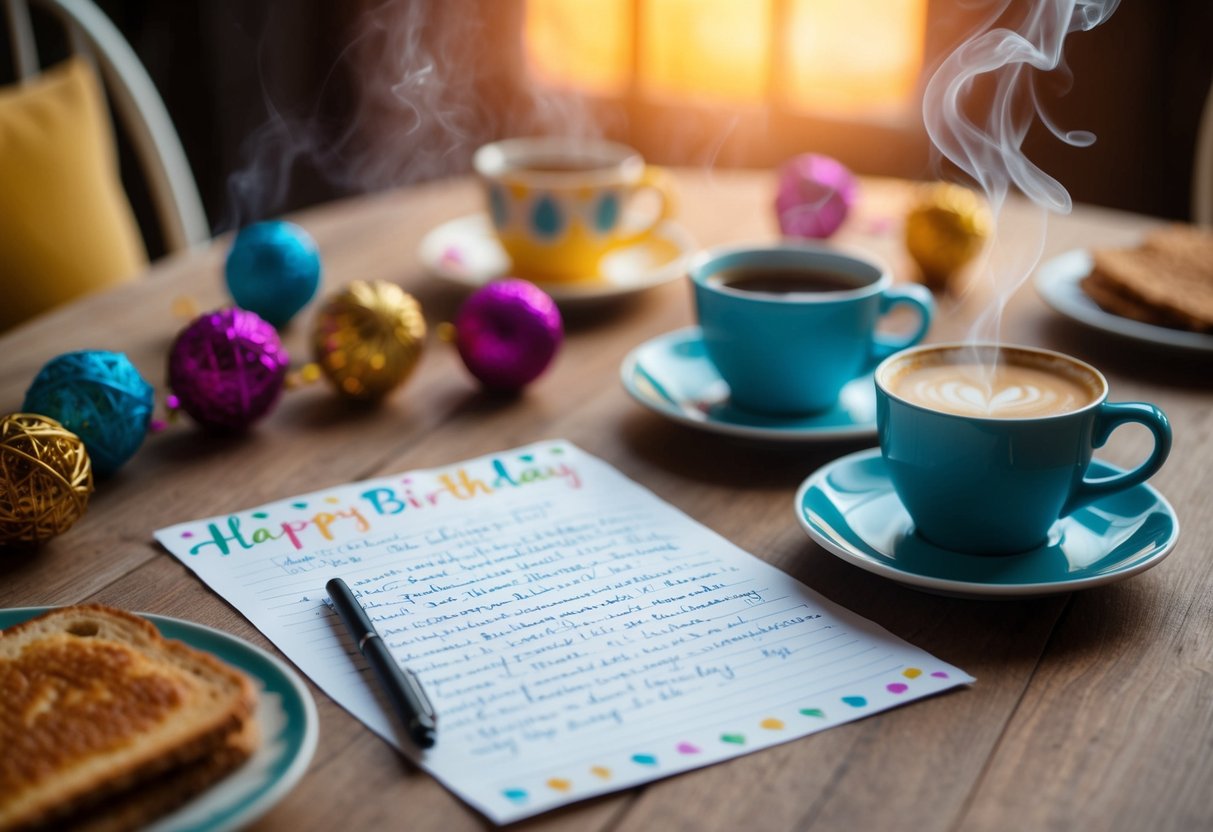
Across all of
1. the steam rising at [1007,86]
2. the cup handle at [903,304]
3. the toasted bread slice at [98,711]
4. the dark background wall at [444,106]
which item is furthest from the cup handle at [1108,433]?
the dark background wall at [444,106]

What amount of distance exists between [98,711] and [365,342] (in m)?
0.53

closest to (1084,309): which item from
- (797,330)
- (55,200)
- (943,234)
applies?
(943,234)

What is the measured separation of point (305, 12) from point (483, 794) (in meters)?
2.73

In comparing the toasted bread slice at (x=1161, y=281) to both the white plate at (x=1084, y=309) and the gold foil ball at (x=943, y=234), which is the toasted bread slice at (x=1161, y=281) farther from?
the gold foil ball at (x=943, y=234)

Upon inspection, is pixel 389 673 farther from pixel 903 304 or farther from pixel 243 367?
pixel 903 304

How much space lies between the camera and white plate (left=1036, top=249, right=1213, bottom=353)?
1143 millimetres

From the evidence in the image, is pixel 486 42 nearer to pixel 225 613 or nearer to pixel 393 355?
pixel 393 355

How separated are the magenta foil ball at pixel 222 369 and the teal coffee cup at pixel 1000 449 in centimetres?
53

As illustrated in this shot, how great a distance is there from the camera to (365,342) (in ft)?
3.48

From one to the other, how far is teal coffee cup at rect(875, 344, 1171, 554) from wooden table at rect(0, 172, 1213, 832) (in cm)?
5

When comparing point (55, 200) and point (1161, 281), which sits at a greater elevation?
point (55, 200)

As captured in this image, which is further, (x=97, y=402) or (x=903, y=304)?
(x=903, y=304)

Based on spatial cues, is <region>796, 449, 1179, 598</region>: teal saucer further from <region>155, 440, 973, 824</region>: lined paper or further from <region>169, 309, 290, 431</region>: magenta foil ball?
<region>169, 309, 290, 431</region>: magenta foil ball

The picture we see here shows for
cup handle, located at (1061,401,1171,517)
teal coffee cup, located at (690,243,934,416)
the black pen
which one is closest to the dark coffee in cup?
teal coffee cup, located at (690,243,934,416)
